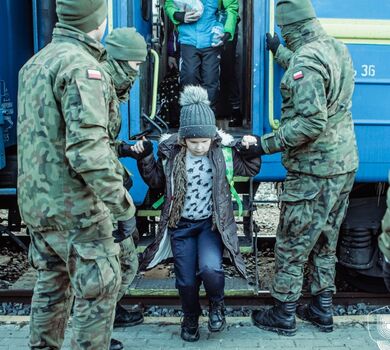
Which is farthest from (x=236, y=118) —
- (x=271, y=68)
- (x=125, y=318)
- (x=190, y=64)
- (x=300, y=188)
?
(x=125, y=318)

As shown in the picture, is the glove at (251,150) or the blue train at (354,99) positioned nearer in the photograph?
the glove at (251,150)

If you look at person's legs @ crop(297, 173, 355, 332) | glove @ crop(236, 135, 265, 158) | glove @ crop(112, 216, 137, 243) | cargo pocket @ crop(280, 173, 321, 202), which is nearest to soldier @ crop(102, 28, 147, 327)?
glove @ crop(236, 135, 265, 158)

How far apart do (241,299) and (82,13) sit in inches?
102

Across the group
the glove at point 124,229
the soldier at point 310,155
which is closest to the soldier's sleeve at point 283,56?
the soldier at point 310,155

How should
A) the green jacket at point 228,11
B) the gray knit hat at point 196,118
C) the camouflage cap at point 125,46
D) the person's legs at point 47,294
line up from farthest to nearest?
the green jacket at point 228,11
the camouflage cap at point 125,46
the gray knit hat at point 196,118
the person's legs at point 47,294

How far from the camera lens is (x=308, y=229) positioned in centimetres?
402

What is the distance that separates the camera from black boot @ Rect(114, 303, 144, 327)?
13.9ft

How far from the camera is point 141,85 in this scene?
474cm

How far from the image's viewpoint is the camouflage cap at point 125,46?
3.80 meters

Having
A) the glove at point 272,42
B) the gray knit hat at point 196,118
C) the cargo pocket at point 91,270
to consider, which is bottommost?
the cargo pocket at point 91,270

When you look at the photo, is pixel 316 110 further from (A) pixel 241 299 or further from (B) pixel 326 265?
(A) pixel 241 299

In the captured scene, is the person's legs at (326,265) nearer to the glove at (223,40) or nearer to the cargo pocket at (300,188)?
the cargo pocket at (300,188)

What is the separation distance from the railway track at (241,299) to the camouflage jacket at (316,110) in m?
1.17

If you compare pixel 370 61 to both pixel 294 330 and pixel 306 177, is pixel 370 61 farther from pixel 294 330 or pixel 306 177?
pixel 294 330
